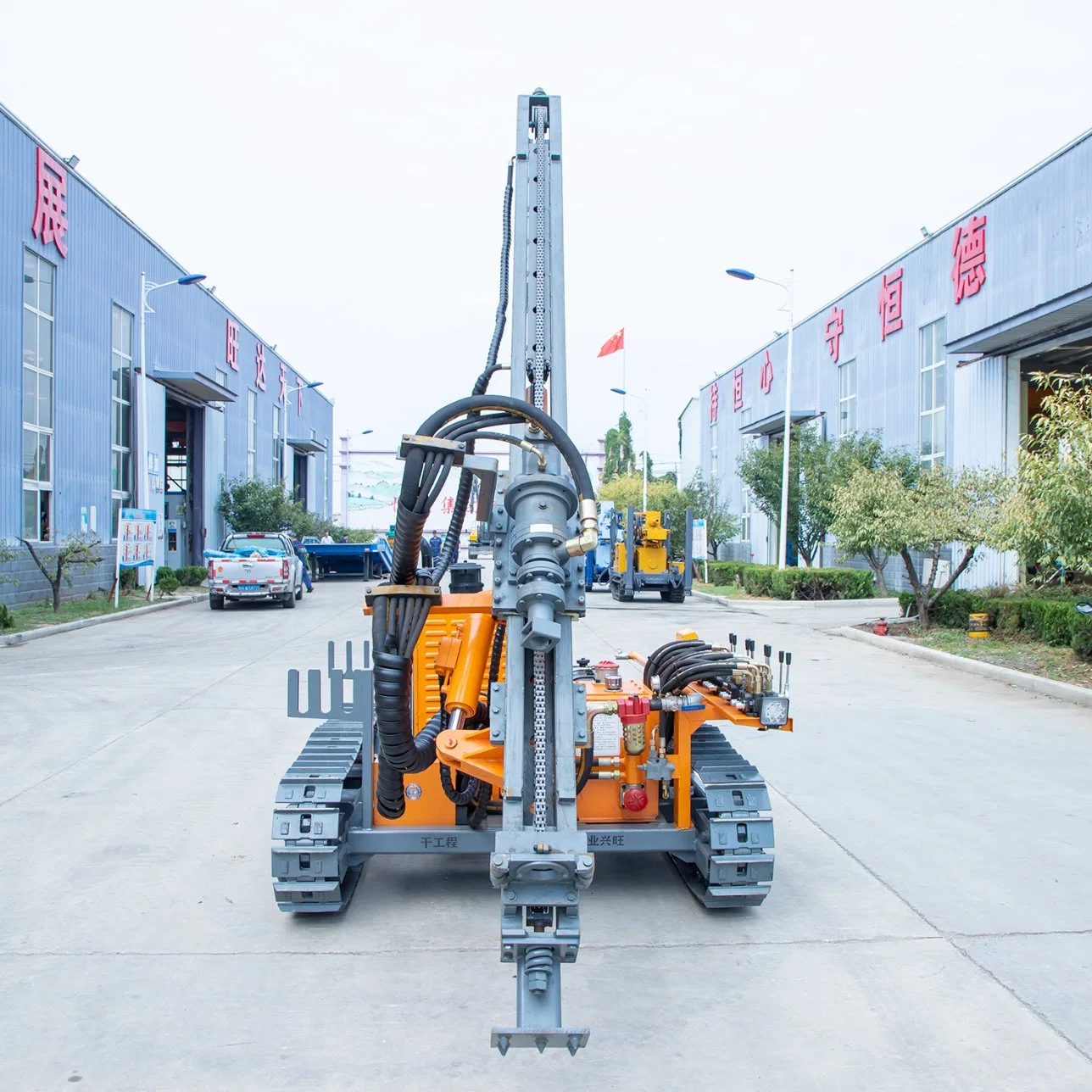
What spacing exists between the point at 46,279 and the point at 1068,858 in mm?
26813

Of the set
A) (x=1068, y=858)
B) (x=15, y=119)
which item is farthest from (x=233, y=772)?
(x=15, y=119)

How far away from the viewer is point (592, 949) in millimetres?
4984

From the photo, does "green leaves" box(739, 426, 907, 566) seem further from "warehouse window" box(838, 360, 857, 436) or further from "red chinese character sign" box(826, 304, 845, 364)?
"red chinese character sign" box(826, 304, 845, 364)

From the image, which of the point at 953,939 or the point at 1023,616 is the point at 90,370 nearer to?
the point at 1023,616

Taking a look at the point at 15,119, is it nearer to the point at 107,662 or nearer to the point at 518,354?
the point at 107,662

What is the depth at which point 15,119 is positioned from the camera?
24406 mm

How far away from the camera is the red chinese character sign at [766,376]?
4600 centimetres

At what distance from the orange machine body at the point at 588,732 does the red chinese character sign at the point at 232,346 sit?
42.4m

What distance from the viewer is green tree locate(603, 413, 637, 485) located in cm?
10406

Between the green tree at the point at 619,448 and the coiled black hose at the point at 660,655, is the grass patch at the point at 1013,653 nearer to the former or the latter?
the coiled black hose at the point at 660,655

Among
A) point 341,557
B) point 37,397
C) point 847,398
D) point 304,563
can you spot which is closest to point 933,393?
point 847,398

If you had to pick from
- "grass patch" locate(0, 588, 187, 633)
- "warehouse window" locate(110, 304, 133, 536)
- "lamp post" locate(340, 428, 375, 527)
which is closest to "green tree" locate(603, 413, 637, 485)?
"lamp post" locate(340, 428, 375, 527)

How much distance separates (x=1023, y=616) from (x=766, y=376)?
99.3 ft

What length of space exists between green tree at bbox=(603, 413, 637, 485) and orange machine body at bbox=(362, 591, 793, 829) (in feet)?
312
